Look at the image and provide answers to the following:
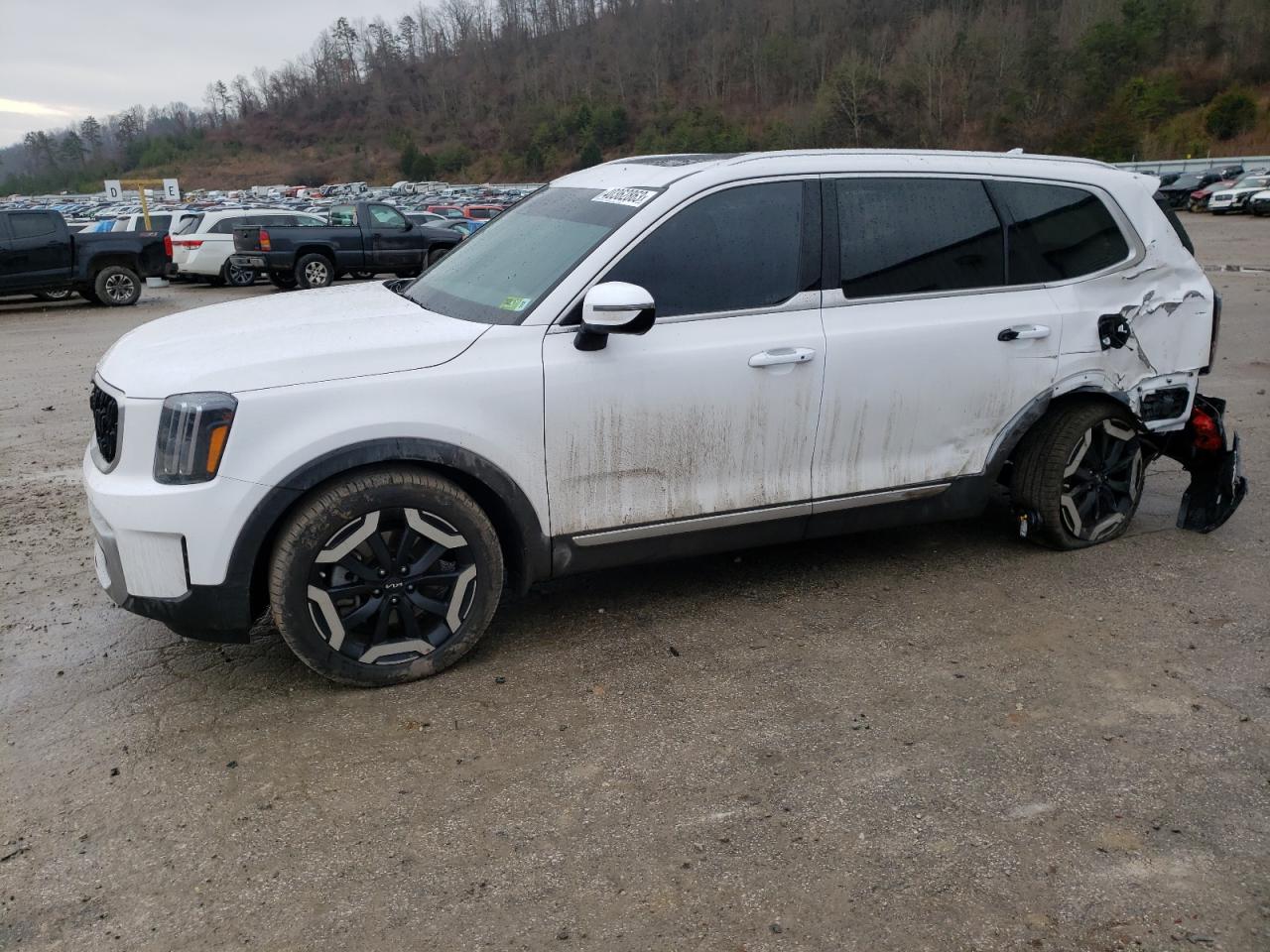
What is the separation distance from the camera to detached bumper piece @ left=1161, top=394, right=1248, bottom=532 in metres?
5.07

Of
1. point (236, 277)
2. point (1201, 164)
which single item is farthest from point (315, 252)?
point (1201, 164)

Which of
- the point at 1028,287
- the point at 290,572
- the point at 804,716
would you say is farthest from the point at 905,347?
the point at 290,572

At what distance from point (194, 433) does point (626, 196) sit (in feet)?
6.19

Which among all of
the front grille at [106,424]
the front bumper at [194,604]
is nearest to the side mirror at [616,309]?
the front bumper at [194,604]

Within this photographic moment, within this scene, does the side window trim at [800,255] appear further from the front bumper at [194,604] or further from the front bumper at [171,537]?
the front bumper at [194,604]

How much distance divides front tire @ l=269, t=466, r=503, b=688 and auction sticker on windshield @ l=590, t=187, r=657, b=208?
1340 mm

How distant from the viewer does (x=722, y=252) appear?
4.06 meters

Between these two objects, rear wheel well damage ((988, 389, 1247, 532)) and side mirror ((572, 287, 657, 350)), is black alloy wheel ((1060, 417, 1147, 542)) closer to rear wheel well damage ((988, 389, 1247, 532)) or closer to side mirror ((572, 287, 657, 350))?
rear wheel well damage ((988, 389, 1247, 532))

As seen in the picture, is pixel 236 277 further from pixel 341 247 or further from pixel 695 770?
pixel 695 770

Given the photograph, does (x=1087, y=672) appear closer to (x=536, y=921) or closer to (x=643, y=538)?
(x=643, y=538)

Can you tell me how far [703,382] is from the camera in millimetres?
3945

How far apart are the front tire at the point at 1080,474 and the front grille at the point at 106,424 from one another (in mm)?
3807

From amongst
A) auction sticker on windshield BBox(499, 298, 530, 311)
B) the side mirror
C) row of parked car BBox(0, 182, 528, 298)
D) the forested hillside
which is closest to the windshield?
auction sticker on windshield BBox(499, 298, 530, 311)

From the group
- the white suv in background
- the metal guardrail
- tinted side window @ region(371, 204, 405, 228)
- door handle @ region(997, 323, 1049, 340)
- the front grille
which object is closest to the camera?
the front grille
